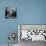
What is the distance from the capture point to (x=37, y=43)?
143 inches

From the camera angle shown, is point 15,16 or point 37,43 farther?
point 15,16

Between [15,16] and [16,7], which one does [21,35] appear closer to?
[15,16]

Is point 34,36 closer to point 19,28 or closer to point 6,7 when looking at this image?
point 19,28

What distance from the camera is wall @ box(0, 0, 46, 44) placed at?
391 centimetres

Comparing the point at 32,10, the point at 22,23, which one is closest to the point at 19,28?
the point at 22,23

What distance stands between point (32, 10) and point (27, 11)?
6.1 inches

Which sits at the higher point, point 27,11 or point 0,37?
point 27,11

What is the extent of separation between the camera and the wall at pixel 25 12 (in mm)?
3906

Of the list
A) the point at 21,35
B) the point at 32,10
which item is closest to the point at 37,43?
the point at 21,35

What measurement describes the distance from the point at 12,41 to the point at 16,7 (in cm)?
102

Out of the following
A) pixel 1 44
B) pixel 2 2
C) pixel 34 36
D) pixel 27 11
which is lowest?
pixel 1 44

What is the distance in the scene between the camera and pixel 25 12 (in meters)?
3.93

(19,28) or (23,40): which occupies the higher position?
(19,28)

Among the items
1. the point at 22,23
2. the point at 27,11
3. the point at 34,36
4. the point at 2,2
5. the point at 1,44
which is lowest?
the point at 1,44
